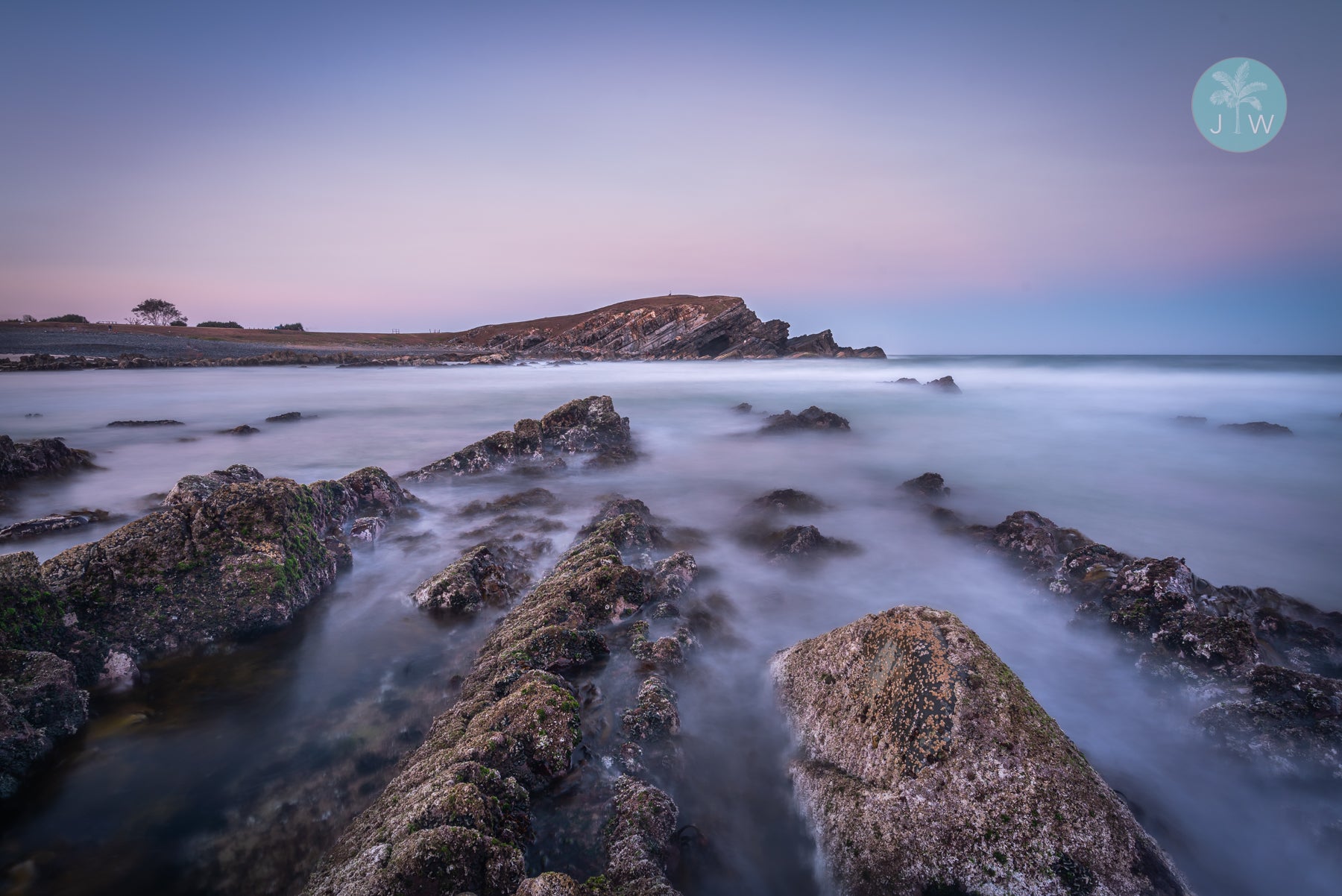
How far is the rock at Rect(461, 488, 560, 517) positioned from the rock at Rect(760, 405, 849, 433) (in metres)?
9.55

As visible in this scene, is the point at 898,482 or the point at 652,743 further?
the point at 898,482

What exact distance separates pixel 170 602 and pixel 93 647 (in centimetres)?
61

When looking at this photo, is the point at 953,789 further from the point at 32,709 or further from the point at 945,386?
the point at 945,386

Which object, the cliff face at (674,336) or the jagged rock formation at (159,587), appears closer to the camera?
the jagged rock formation at (159,587)

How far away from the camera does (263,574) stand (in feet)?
18.0

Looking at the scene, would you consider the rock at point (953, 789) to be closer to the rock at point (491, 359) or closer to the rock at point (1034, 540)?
the rock at point (1034, 540)

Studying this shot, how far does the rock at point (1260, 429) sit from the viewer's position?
16828 millimetres

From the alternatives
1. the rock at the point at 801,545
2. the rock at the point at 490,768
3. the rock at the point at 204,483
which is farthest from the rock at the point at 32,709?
the rock at the point at 801,545

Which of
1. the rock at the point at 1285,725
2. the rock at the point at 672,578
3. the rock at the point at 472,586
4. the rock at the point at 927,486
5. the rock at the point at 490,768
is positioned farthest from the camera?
the rock at the point at 927,486

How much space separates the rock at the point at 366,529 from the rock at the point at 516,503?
1376 mm

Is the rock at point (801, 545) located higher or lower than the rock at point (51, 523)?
lower

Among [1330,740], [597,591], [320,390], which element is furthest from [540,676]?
[320,390]

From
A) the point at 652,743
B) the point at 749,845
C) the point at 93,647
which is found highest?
the point at 93,647

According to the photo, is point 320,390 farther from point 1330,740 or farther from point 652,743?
point 1330,740
